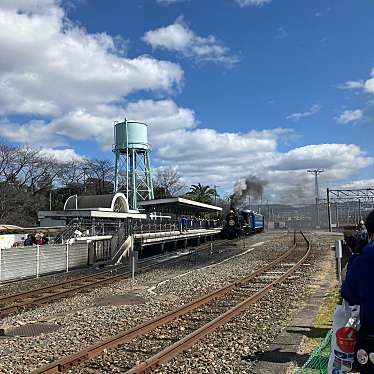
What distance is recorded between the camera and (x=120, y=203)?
175 ft

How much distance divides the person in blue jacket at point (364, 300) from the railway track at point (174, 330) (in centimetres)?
361

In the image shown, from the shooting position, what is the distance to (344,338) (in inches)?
160

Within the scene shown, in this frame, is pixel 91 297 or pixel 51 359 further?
pixel 91 297

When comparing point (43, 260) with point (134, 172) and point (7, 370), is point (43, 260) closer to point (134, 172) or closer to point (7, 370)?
point (7, 370)

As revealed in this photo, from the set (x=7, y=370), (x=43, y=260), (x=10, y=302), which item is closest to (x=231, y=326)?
(x=7, y=370)

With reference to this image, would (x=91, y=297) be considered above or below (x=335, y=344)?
below

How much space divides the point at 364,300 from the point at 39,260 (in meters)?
21.2

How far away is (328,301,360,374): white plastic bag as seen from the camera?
404 centimetres

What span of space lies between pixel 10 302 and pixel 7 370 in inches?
320

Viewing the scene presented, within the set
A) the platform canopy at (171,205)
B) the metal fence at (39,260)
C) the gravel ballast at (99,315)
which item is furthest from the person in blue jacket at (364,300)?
the platform canopy at (171,205)

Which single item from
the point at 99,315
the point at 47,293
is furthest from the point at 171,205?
the point at 99,315

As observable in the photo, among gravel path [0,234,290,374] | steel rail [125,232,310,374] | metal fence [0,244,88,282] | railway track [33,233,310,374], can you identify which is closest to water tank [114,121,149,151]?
metal fence [0,244,88,282]

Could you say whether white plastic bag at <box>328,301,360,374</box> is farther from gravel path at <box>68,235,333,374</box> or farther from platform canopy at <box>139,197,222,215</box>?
platform canopy at <box>139,197,222,215</box>

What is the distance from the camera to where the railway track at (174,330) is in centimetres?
715
